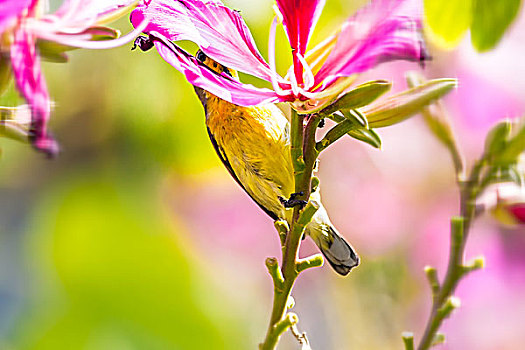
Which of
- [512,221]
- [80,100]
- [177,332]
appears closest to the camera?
[512,221]

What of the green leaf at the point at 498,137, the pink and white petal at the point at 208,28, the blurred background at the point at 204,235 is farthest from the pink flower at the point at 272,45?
the blurred background at the point at 204,235

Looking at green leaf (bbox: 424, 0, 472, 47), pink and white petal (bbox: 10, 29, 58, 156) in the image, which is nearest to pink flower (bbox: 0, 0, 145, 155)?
pink and white petal (bbox: 10, 29, 58, 156)

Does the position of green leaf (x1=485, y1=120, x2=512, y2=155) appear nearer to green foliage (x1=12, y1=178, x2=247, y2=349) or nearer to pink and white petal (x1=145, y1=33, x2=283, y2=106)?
pink and white petal (x1=145, y1=33, x2=283, y2=106)

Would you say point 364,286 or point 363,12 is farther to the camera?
point 364,286

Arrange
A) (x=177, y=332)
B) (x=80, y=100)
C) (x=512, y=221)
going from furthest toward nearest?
1. (x=80, y=100)
2. (x=177, y=332)
3. (x=512, y=221)

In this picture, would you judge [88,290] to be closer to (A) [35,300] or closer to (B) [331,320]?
(A) [35,300]

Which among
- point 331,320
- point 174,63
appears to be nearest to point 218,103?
point 174,63
